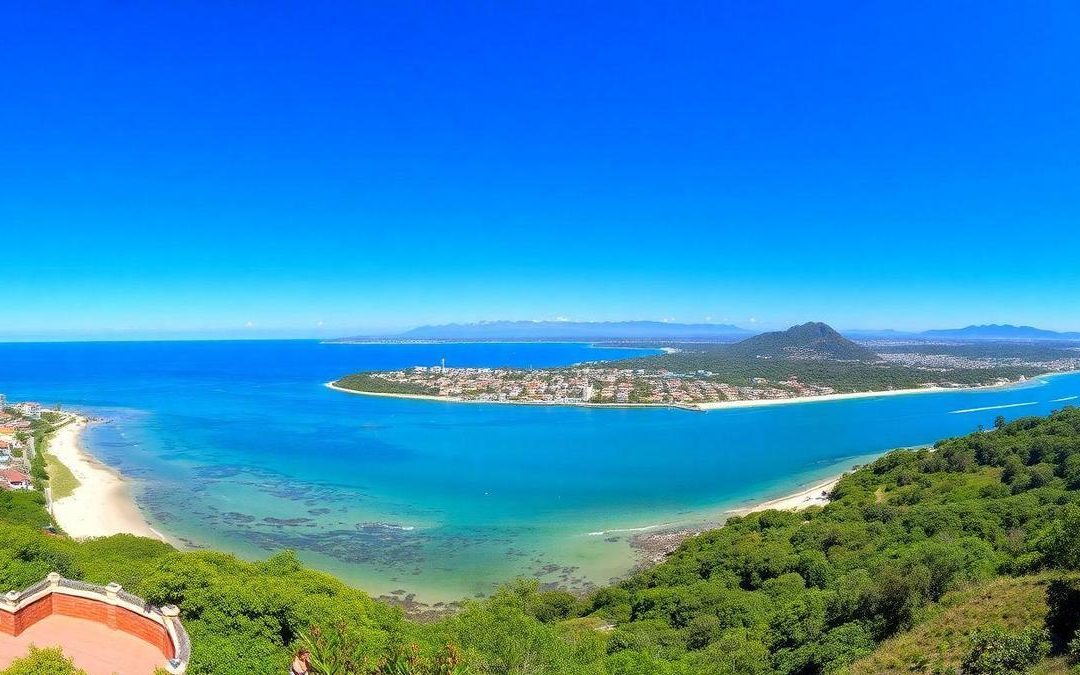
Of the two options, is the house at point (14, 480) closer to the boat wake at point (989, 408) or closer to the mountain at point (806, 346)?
the boat wake at point (989, 408)

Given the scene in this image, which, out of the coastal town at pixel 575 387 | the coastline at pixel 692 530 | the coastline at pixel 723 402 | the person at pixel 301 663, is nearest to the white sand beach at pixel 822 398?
the coastline at pixel 723 402

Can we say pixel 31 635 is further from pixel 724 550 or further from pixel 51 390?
pixel 51 390

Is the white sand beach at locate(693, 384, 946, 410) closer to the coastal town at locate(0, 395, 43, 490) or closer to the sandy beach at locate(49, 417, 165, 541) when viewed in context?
the sandy beach at locate(49, 417, 165, 541)

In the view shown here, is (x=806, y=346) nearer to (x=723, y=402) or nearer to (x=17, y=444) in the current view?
(x=723, y=402)

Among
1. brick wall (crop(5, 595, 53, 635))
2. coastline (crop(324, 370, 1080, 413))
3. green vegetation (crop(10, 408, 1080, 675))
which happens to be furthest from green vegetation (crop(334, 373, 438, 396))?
brick wall (crop(5, 595, 53, 635))

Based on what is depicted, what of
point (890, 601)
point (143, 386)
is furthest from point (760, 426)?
point (143, 386)
